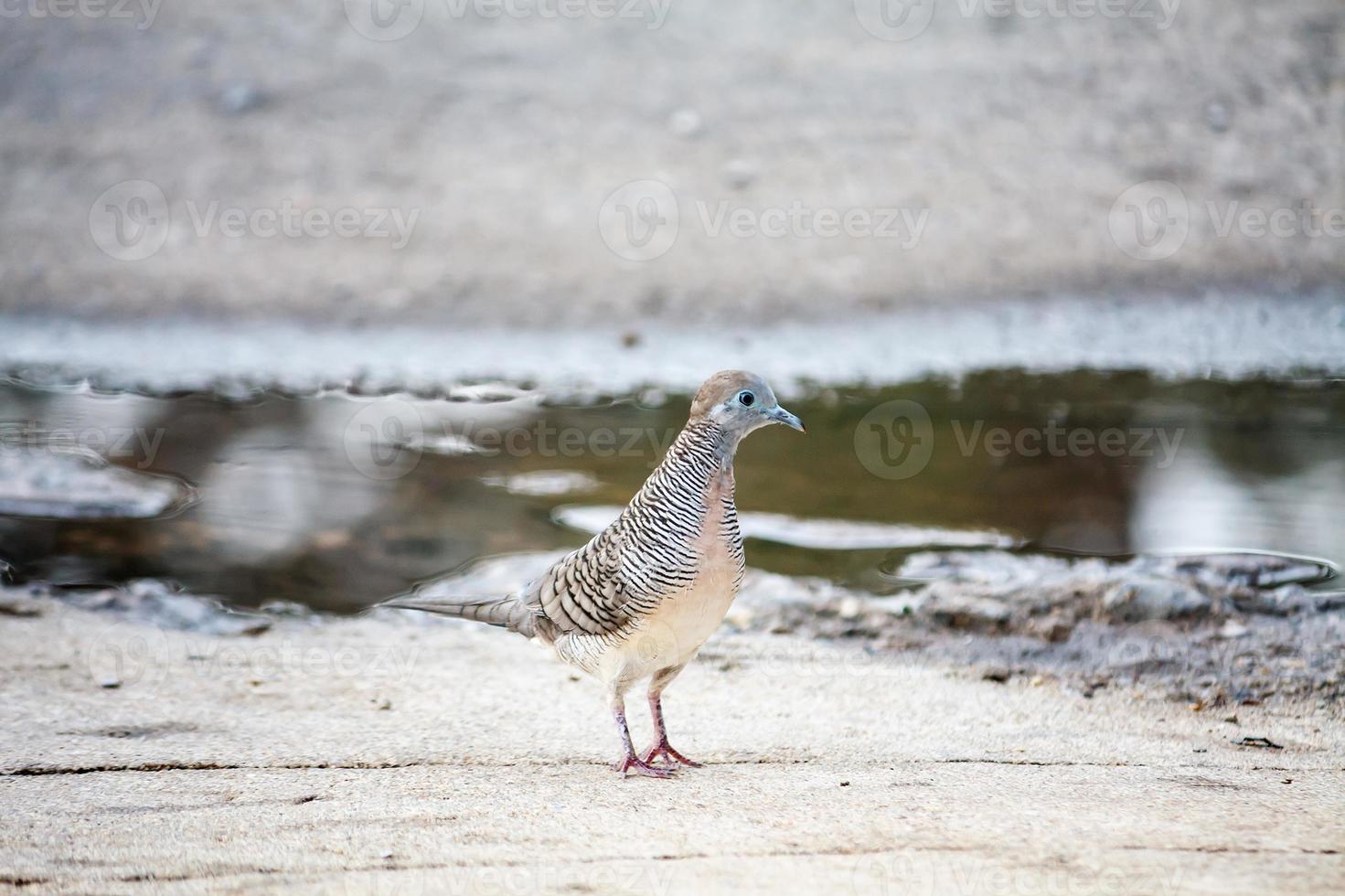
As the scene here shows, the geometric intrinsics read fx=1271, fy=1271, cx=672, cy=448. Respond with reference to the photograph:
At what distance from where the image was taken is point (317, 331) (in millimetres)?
10797

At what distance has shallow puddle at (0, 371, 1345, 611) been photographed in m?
6.77

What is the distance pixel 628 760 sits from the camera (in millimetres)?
4145

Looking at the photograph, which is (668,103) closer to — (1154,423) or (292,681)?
(1154,423)

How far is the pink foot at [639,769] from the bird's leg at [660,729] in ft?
0.12

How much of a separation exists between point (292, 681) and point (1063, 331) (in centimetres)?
729

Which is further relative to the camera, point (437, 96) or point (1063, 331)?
point (437, 96)

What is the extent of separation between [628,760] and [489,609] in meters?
0.83

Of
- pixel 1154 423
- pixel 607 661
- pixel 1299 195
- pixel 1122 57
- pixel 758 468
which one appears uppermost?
pixel 1122 57

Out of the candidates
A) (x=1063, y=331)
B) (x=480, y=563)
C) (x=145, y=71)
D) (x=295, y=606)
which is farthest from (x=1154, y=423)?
(x=145, y=71)
